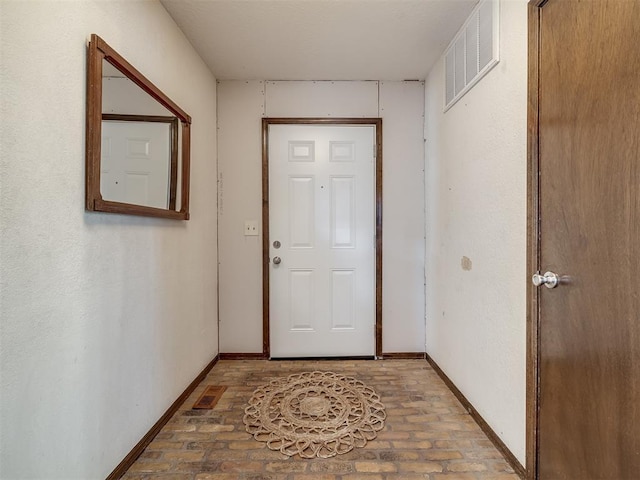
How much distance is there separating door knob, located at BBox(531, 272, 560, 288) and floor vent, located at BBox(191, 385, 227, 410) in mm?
1881

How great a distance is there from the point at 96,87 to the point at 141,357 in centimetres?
121

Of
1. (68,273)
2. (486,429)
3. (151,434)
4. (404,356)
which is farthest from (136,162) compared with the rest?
(404,356)

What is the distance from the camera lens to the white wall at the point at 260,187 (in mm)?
2615

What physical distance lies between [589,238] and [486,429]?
1183mm

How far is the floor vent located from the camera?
1932 mm

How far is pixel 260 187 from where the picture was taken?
8.61 ft

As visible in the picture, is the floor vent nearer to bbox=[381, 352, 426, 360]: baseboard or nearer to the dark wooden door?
bbox=[381, 352, 426, 360]: baseboard

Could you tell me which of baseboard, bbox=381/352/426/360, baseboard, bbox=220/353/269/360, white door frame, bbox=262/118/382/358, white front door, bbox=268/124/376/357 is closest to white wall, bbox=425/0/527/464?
baseboard, bbox=381/352/426/360

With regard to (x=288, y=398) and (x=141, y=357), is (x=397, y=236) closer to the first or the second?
(x=288, y=398)

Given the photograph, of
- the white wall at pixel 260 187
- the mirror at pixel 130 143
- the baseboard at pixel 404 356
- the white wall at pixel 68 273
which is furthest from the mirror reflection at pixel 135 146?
the baseboard at pixel 404 356

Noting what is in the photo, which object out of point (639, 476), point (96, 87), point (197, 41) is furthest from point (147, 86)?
point (639, 476)

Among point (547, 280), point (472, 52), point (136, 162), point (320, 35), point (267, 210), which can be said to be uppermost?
point (320, 35)

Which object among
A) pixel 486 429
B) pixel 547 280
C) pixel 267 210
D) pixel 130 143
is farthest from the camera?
pixel 267 210

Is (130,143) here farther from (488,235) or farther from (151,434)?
(488,235)
